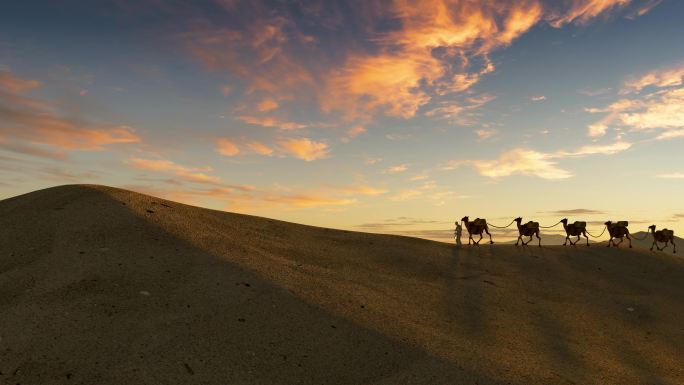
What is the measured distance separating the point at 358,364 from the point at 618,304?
9069 millimetres

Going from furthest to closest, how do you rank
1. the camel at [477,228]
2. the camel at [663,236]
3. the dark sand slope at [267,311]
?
the camel at [663,236] < the camel at [477,228] < the dark sand slope at [267,311]

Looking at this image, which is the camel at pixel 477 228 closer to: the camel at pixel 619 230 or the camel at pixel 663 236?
the camel at pixel 619 230

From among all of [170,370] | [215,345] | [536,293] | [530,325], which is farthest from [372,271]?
[170,370]

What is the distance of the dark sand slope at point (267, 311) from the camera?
5.57 m

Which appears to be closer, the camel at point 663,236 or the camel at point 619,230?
the camel at point 619,230

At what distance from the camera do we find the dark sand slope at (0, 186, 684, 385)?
18.3ft

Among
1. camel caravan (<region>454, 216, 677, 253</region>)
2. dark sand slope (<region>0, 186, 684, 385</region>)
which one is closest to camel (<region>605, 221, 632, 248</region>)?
camel caravan (<region>454, 216, 677, 253</region>)

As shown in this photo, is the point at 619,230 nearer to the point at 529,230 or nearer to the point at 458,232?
the point at 529,230

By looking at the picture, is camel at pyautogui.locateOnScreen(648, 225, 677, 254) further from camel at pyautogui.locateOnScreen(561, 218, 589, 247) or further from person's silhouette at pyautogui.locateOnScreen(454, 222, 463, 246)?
person's silhouette at pyautogui.locateOnScreen(454, 222, 463, 246)

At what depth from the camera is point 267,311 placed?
22.4ft

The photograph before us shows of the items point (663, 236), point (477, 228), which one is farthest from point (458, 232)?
point (663, 236)

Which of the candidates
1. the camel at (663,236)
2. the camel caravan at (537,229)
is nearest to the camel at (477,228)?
the camel caravan at (537,229)

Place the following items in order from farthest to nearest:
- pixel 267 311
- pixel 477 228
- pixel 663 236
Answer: pixel 663 236
pixel 477 228
pixel 267 311

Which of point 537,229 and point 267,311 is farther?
point 537,229
